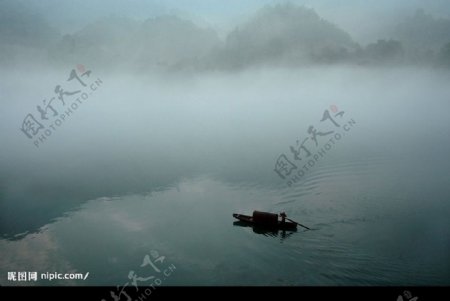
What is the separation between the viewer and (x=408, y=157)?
194ft

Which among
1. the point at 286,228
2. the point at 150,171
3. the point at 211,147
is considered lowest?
the point at 286,228

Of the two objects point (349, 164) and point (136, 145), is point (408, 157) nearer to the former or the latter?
point (349, 164)

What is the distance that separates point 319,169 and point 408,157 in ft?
68.4
